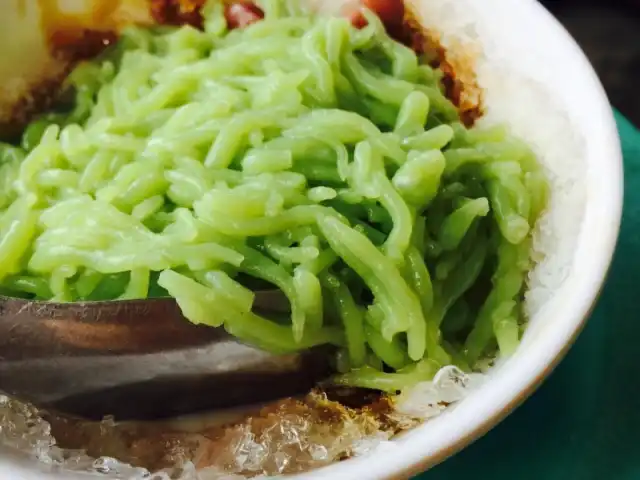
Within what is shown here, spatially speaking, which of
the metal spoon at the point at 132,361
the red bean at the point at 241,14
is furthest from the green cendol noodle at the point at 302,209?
the red bean at the point at 241,14

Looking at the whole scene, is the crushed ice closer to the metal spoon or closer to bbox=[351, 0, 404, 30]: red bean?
the metal spoon

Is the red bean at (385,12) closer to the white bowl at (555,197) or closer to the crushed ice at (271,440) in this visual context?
the white bowl at (555,197)

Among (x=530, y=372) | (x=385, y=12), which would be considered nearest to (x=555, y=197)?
(x=530, y=372)

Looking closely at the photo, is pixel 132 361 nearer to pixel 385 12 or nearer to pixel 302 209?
pixel 302 209

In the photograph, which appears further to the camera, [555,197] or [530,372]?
[555,197]

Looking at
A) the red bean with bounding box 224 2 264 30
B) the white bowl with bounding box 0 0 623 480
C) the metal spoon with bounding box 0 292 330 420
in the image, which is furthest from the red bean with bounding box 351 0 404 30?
the metal spoon with bounding box 0 292 330 420

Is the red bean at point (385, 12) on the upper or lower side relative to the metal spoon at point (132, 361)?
upper
